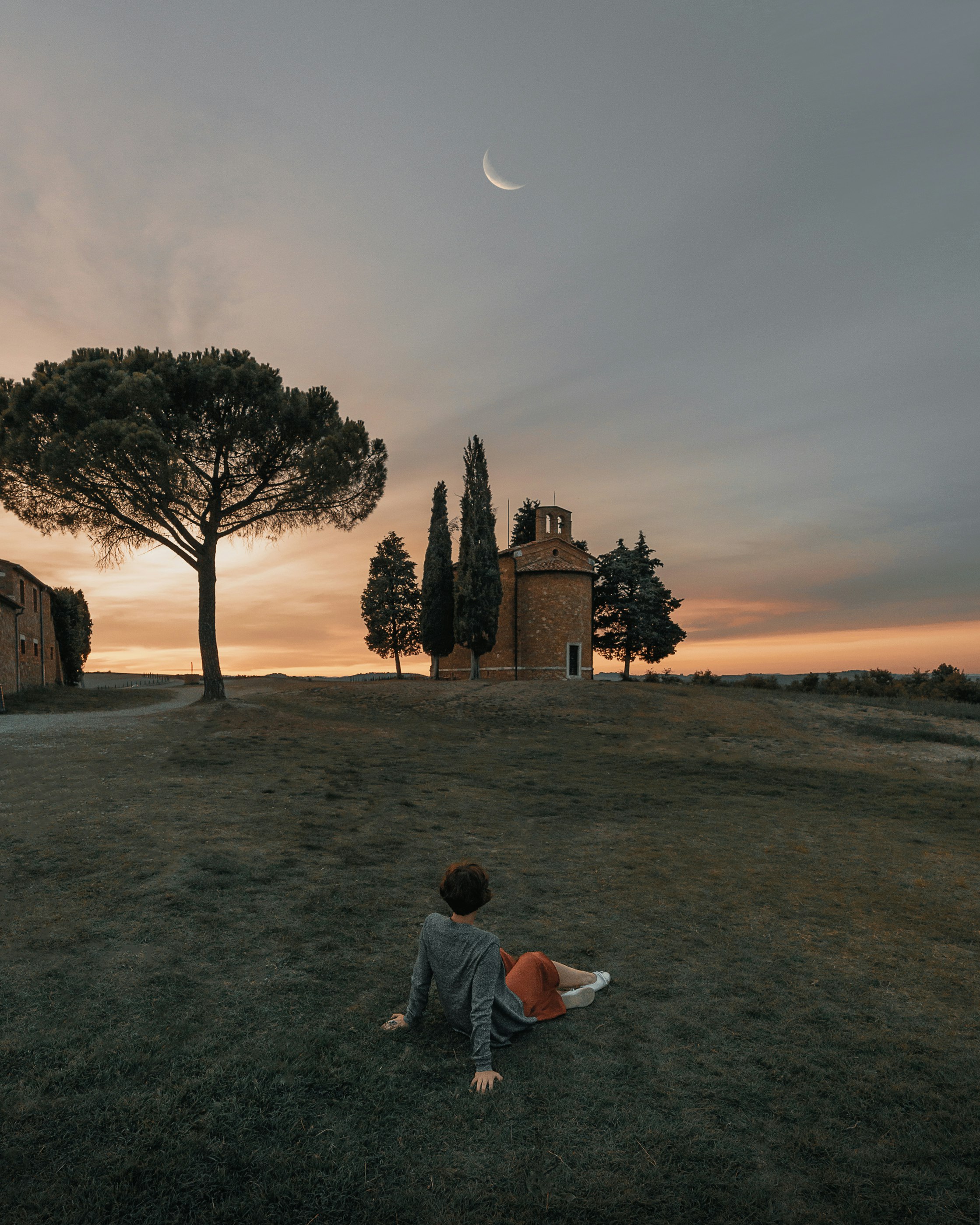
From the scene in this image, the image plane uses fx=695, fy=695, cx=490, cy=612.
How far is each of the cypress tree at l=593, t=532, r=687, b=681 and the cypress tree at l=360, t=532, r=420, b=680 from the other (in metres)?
13.3

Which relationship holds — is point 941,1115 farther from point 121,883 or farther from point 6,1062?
point 121,883

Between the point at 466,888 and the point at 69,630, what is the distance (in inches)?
1954

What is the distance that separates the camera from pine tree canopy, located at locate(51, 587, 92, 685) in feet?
147

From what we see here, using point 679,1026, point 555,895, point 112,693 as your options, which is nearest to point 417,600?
point 112,693

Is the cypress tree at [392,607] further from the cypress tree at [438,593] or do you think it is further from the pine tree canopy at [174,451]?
the pine tree canopy at [174,451]

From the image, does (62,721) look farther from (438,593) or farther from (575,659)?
(575,659)

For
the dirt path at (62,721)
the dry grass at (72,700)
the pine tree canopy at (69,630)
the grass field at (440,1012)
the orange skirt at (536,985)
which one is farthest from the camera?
the pine tree canopy at (69,630)

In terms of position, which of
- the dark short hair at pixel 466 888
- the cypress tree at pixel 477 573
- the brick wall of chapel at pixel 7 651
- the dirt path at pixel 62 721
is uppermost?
the cypress tree at pixel 477 573

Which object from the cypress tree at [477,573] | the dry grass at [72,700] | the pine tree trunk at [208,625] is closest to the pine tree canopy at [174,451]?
the pine tree trunk at [208,625]

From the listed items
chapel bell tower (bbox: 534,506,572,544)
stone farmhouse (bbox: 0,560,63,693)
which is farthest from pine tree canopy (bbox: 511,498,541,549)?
stone farmhouse (bbox: 0,560,63,693)

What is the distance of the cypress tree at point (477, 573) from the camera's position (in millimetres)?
38156

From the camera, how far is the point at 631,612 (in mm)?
46312

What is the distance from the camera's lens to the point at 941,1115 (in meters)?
4.38

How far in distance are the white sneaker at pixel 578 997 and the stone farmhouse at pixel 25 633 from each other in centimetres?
3333
